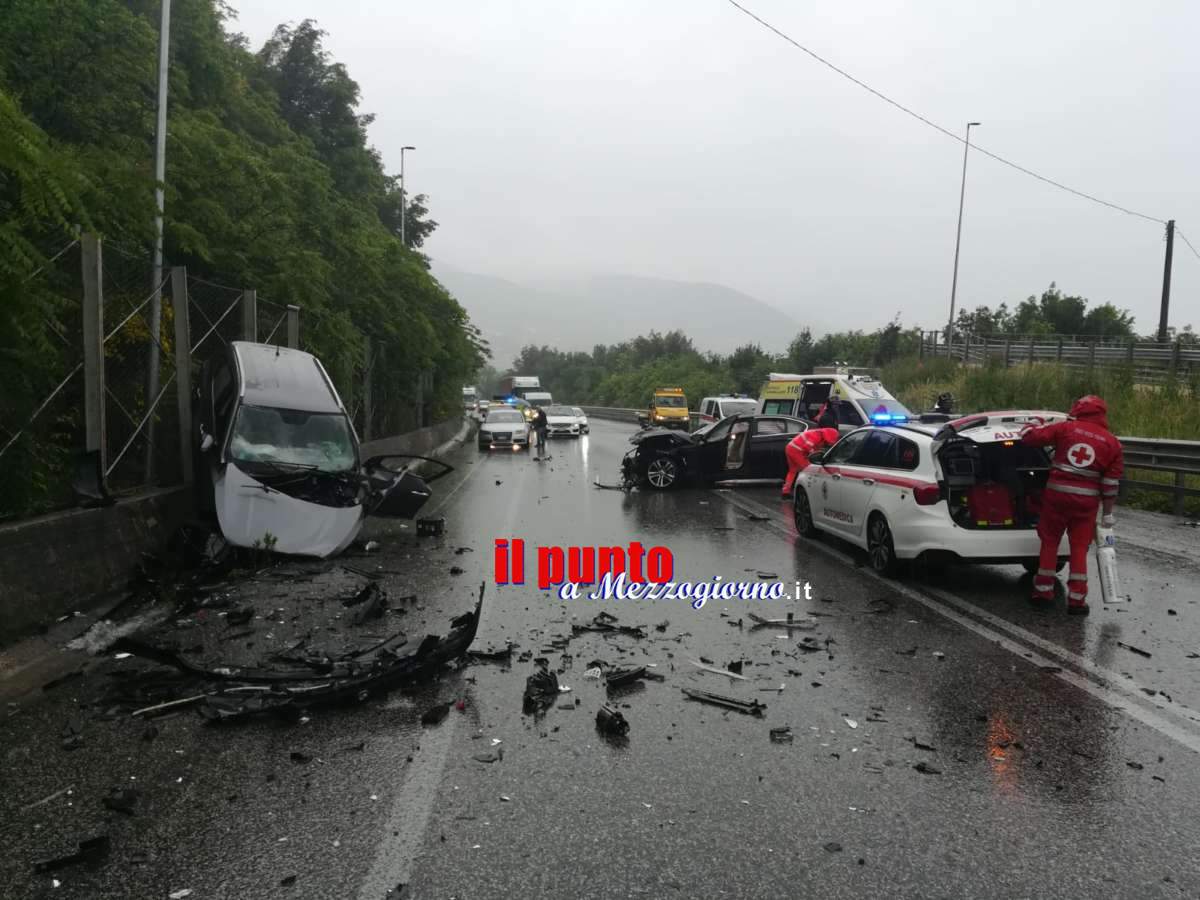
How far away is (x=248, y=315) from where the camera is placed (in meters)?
13.2

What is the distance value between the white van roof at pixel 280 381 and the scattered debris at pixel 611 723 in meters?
7.03

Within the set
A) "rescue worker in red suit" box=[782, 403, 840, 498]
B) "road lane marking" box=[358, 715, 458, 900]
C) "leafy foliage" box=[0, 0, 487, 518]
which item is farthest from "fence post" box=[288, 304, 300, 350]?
"road lane marking" box=[358, 715, 458, 900]

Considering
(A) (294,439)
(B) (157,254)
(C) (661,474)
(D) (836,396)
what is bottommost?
(C) (661,474)

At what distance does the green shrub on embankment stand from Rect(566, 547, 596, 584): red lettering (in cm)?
1028

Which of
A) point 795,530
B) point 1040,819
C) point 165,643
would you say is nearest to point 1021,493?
point 795,530

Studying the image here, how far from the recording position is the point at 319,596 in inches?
320

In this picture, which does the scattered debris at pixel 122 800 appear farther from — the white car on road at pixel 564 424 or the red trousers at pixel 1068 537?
the white car on road at pixel 564 424

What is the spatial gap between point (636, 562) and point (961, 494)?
352 cm

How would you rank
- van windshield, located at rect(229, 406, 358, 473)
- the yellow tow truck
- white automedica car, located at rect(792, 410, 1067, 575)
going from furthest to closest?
the yellow tow truck → van windshield, located at rect(229, 406, 358, 473) → white automedica car, located at rect(792, 410, 1067, 575)

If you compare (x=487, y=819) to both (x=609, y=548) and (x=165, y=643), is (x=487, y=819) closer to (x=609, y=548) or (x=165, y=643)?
(x=165, y=643)

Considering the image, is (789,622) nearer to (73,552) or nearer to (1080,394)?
(73,552)

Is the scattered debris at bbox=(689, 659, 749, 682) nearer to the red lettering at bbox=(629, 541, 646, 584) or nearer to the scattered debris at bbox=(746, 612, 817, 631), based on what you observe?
the scattered debris at bbox=(746, 612, 817, 631)

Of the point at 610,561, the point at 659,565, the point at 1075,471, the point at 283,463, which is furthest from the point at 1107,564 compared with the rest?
the point at 283,463

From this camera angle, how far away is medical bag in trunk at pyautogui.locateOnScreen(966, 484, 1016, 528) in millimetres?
8648
